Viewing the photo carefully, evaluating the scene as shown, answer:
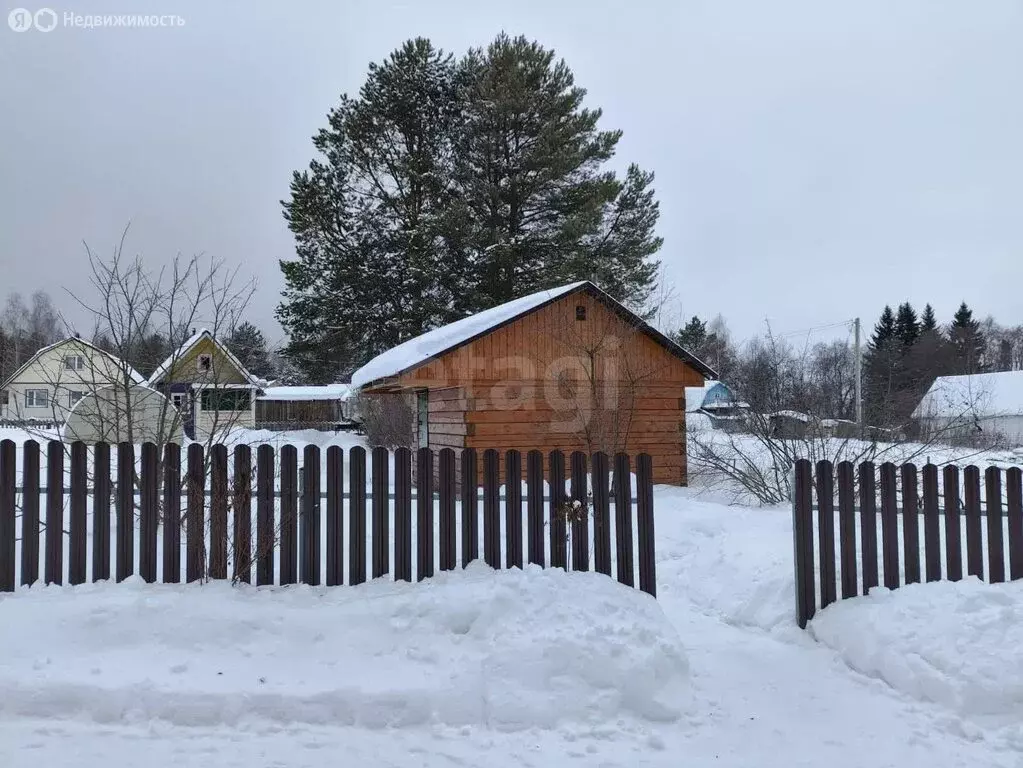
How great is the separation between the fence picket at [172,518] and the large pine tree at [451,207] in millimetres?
20828

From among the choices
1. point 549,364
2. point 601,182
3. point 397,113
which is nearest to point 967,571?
point 549,364

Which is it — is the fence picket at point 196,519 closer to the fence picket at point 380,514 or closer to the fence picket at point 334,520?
the fence picket at point 334,520

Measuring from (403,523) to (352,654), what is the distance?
3.87 ft

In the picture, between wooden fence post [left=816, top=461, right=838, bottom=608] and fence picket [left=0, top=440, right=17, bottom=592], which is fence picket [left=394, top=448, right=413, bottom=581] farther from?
wooden fence post [left=816, top=461, right=838, bottom=608]

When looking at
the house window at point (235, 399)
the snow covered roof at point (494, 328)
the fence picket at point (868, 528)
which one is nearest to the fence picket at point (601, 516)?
the fence picket at point (868, 528)

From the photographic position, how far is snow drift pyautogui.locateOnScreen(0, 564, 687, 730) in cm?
374

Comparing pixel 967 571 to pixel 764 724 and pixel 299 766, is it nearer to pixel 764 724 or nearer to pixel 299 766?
pixel 764 724

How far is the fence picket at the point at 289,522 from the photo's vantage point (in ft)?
17.2

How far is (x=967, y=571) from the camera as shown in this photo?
17.5 feet

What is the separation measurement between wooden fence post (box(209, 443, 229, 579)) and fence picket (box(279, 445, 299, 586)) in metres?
0.41

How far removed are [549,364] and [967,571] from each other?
29.8ft

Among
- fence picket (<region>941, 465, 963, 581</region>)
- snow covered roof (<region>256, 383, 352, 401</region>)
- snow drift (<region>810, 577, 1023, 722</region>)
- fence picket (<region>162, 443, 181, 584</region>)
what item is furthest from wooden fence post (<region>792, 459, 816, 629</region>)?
snow covered roof (<region>256, 383, 352, 401</region>)

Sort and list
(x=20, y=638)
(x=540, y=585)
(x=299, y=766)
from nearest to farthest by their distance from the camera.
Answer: (x=299, y=766) → (x=20, y=638) → (x=540, y=585)

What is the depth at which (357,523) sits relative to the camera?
208 inches
